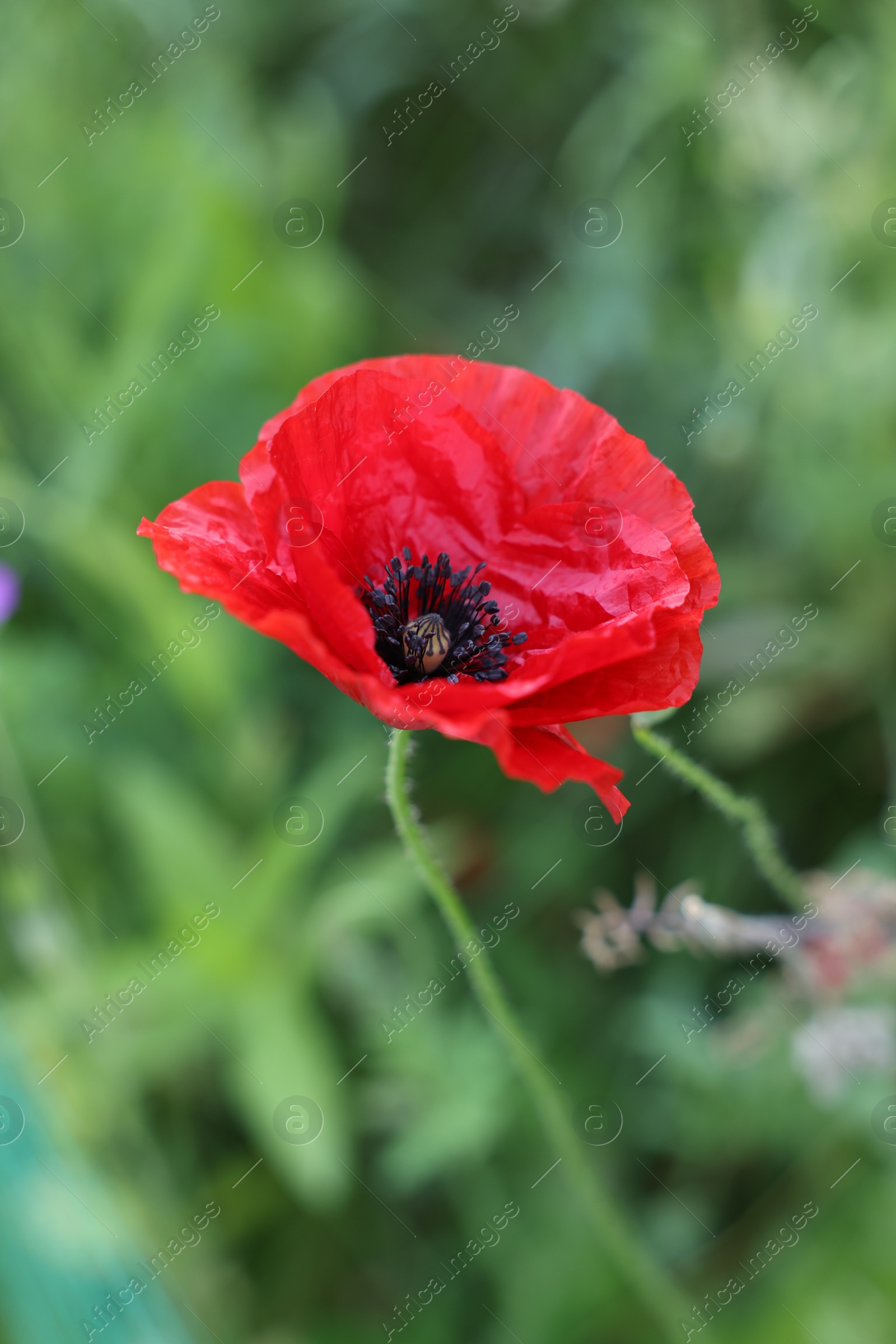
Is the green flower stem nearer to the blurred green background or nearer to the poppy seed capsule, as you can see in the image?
the poppy seed capsule

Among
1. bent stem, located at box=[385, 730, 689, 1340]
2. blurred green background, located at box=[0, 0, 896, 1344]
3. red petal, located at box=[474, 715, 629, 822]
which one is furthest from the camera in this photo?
blurred green background, located at box=[0, 0, 896, 1344]

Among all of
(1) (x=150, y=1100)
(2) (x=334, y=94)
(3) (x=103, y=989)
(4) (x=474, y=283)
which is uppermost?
(2) (x=334, y=94)

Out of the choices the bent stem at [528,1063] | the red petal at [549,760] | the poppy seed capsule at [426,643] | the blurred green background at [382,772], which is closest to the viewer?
the red petal at [549,760]

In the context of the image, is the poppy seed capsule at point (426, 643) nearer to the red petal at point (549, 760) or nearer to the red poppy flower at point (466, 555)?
the red poppy flower at point (466, 555)

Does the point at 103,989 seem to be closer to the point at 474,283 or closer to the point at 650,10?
the point at 474,283

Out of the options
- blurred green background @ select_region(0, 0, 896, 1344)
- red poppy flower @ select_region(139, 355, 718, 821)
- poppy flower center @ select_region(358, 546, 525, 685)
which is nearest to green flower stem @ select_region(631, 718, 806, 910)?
red poppy flower @ select_region(139, 355, 718, 821)

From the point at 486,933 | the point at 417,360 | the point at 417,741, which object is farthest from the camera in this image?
the point at 417,741

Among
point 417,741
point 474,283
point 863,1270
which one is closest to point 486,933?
point 417,741

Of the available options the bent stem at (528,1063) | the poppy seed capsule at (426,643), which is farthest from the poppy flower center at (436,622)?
the bent stem at (528,1063)
